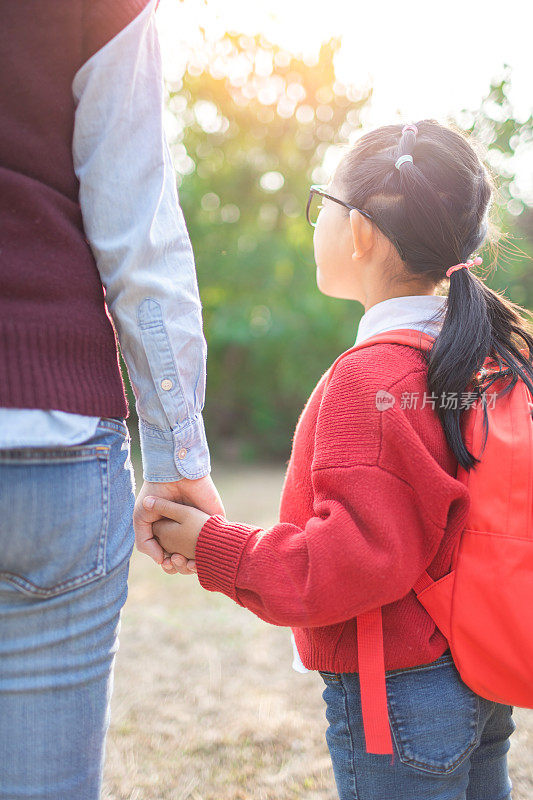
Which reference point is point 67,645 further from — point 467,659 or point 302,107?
point 302,107

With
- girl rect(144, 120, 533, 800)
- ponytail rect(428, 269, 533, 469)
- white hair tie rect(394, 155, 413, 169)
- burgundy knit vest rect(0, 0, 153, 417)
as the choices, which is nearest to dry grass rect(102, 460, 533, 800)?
girl rect(144, 120, 533, 800)

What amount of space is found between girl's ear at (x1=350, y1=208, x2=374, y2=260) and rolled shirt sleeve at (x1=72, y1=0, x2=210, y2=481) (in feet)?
1.45

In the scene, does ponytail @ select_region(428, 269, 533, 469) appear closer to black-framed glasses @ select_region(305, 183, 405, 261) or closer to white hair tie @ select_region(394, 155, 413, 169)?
black-framed glasses @ select_region(305, 183, 405, 261)

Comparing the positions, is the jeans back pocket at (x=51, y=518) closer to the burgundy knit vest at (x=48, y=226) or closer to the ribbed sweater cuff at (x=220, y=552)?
the burgundy knit vest at (x=48, y=226)

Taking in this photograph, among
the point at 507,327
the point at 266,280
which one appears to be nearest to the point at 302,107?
the point at 266,280

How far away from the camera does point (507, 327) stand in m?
1.52

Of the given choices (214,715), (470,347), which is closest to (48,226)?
(470,347)

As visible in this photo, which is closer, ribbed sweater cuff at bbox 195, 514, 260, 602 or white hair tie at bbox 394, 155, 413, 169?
ribbed sweater cuff at bbox 195, 514, 260, 602

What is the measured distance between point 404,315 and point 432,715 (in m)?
0.79

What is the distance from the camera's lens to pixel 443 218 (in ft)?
4.69

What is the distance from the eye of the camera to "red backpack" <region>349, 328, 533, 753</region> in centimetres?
121

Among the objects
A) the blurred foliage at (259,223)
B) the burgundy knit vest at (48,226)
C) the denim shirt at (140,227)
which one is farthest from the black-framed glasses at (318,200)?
the blurred foliage at (259,223)

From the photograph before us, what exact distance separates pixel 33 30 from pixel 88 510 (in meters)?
0.72

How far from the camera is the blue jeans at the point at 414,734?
1.28 m
